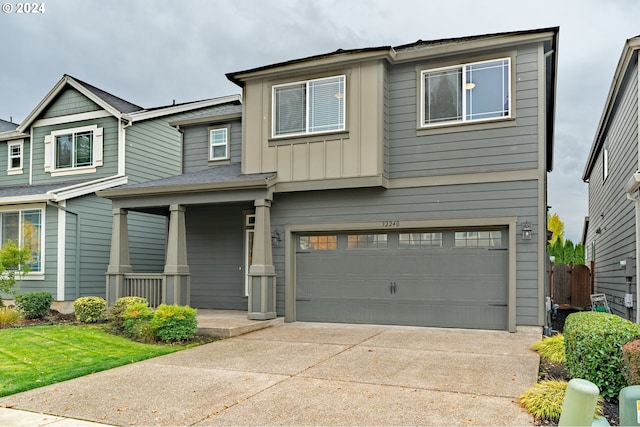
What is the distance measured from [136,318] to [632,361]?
26.6 ft

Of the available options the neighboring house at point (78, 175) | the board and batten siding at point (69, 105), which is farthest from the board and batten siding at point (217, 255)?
the board and batten siding at point (69, 105)

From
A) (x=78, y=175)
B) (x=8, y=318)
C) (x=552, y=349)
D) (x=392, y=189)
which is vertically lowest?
(x=8, y=318)

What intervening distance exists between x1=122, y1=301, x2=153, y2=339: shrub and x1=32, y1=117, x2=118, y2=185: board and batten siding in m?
6.86

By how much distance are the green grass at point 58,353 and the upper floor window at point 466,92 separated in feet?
22.0

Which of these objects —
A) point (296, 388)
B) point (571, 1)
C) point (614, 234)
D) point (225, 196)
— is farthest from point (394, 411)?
point (571, 1)

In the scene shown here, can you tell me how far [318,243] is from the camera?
39.4 ft

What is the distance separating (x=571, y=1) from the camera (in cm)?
1329

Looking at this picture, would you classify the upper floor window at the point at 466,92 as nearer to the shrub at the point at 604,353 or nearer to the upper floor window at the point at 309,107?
the upper floor window at the point at 309,107

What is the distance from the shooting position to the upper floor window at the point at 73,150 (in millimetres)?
16141

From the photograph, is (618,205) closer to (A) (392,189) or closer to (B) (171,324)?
(A) (392,189)

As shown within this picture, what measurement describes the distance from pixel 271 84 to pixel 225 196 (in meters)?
2.74

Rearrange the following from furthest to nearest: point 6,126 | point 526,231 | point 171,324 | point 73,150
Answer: point 6,126, point 73,150, point 526,231, point 171,324

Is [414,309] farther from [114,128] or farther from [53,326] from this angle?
[114,128]

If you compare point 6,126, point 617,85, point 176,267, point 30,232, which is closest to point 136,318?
point 176,267
